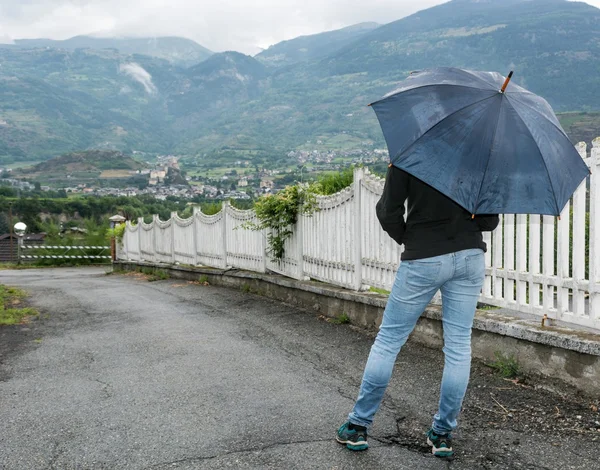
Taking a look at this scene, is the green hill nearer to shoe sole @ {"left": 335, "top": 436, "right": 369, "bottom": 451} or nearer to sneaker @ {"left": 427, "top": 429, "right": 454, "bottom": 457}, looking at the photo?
shoe sole @ {"left": 335, "top": 436, "right": 369, "bottom": 451}

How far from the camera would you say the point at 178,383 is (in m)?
5.37

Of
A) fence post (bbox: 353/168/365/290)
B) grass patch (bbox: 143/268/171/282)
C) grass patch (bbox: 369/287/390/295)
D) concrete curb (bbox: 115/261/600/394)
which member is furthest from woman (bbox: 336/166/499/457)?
grass patch (bbox: 143/268/171/282)

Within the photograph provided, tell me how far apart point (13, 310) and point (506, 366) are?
27.0 ft

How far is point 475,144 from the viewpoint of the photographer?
3.42 metres

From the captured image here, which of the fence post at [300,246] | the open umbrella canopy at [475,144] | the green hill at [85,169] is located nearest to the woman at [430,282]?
the open umbrella canopy at [475,144]

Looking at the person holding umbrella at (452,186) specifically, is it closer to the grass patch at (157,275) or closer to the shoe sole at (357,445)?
the shoe sole at (357,445)

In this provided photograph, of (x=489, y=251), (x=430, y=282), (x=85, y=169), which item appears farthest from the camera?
(x=85, y=169)

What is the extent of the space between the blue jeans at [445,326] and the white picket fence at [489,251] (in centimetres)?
150

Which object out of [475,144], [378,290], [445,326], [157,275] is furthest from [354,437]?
[157,275]

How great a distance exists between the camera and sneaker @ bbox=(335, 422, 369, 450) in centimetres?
371

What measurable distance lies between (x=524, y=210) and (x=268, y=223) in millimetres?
7116

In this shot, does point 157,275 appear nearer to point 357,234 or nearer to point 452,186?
point 357,234

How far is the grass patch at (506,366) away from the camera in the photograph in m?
5.08

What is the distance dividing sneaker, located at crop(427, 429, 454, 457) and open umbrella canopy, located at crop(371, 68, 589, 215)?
1314 mm
